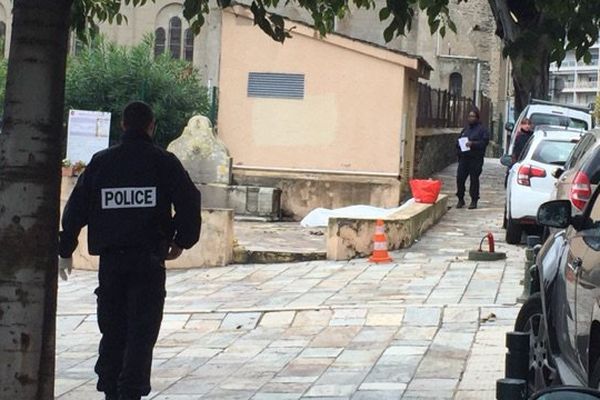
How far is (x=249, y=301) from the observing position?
12.6 m

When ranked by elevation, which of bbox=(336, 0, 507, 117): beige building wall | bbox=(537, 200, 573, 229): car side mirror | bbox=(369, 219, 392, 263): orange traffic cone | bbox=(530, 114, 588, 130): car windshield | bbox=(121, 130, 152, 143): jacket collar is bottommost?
bbox=(369, 219, 392, 263): orange traffic cone

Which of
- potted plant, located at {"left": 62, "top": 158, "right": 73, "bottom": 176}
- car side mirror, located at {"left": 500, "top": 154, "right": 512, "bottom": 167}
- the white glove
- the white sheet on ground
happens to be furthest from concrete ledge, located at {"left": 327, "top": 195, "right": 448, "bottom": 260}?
the white glove

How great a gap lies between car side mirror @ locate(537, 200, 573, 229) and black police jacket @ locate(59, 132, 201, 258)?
2.03 metres

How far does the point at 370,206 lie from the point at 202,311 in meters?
9.57

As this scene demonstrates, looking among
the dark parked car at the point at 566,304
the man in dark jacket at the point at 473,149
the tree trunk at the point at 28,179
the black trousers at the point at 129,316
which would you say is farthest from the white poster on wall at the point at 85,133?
the tree trunk at the point at 28,179

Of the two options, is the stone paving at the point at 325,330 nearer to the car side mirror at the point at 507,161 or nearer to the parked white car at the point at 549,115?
the car side mirror at the point at 507,161

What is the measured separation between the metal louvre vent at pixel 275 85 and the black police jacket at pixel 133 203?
14.9m

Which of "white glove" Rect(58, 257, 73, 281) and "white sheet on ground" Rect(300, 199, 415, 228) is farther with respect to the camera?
"white sheet on ground" Rect(300, 199, 415, 228)

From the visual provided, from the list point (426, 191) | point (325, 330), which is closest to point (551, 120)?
point (426, 191)

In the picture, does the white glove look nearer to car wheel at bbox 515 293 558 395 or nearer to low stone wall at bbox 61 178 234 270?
car wheel at bbox 515 293 558 395

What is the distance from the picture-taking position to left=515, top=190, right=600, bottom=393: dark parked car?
5.41m

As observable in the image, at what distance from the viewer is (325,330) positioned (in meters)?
10.7

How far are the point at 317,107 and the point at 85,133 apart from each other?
4.39 metres

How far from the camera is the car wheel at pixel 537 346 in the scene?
21.5 feet
